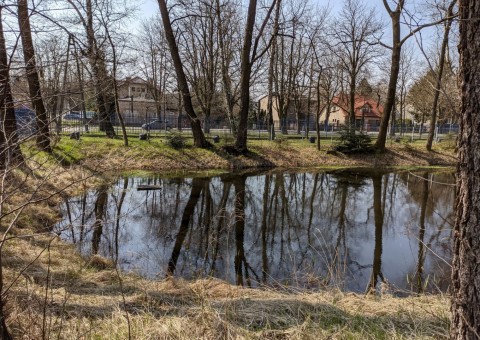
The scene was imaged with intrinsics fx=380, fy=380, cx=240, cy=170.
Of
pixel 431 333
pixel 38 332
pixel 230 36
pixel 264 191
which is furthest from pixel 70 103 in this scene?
pixel 230 36

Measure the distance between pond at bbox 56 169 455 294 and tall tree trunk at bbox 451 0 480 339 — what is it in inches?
36.1

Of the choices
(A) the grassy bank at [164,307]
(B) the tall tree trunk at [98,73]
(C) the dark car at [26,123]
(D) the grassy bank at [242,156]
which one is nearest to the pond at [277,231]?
(A) the grassy bank at [164,307]

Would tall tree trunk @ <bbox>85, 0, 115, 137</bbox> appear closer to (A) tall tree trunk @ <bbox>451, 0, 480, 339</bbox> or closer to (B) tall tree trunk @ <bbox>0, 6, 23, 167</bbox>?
(B) tall tree trunk @ <bbox>0, 6, 23, 167</bbox>

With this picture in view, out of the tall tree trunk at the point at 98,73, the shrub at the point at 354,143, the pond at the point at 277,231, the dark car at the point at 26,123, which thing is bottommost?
the pond at the point at 277,231

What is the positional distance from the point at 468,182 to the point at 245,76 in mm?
18293

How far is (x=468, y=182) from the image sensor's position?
2076mm

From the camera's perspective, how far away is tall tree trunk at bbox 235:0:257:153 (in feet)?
61.3

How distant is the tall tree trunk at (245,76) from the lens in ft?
61.3

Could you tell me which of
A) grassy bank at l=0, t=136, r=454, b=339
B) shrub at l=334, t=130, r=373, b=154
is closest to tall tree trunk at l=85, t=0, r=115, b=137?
grassy bank at l=0, t=136, r=454, b=339

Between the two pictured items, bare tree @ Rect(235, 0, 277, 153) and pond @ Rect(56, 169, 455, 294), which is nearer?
pond @ Rect(56, 169, 455, 294)

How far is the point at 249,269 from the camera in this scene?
6691 mm

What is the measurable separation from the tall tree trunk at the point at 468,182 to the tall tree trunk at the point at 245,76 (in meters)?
17.7

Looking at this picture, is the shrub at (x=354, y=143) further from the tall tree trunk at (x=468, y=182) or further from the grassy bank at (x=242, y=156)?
the tall tree trunk at (x=468, y=182)

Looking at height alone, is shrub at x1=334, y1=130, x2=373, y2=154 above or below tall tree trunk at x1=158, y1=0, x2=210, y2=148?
below
